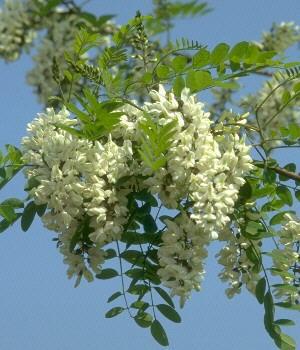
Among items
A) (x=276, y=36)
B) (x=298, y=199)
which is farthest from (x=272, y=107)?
(x=298, y=199)

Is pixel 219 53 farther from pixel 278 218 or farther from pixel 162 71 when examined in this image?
pixel 278 218

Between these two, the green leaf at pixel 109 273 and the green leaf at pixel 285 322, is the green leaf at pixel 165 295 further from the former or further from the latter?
the green leaf at pixel 285 322

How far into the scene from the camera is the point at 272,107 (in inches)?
224

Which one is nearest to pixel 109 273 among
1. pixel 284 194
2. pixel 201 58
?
pixel 284 194

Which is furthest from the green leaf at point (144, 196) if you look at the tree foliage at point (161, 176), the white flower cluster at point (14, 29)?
the white flower cluster at point (14, 29)

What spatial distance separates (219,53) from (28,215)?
0.78 metres

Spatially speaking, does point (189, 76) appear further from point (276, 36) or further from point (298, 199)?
point (276, 36)

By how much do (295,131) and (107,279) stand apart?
2.51ft

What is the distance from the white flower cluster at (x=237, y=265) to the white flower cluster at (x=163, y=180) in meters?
0.30

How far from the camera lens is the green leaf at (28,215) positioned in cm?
276

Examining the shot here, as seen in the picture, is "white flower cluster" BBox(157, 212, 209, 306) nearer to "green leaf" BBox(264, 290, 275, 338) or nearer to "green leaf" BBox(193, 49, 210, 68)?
"green leaf" BBox(264, 290, 275, 338)

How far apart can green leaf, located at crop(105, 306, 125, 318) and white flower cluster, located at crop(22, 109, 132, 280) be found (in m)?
0.25

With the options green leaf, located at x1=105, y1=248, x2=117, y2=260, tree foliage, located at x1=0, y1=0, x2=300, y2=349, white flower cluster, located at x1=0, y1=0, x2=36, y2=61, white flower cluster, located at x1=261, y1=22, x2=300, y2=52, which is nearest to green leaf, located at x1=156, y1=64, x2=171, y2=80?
tree foliage, located at x1=0, y1=0, x2=300, y2=349

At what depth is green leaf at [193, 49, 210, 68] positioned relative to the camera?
2.59m
